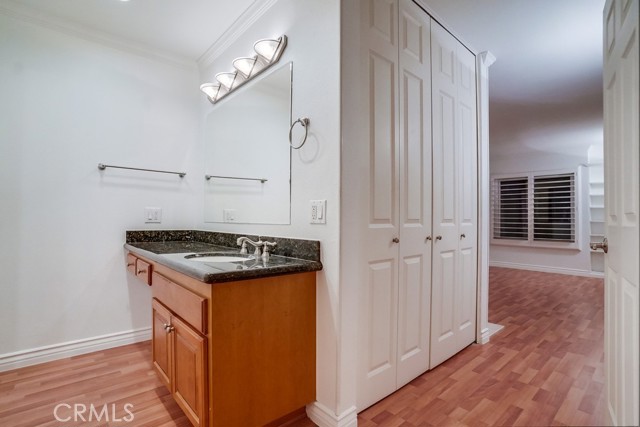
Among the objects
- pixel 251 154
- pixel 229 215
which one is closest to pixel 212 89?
pixel 251 154

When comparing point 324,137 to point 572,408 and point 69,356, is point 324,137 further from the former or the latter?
point 69,356

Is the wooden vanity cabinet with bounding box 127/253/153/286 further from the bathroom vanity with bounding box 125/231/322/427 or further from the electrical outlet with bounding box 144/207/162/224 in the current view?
the electrical outlet with bounding box 144/207/162/224

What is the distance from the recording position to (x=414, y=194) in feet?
5.93

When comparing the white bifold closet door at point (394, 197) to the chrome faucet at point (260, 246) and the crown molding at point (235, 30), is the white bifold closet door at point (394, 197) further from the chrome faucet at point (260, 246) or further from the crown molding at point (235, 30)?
the crown molding at point (235, 30)

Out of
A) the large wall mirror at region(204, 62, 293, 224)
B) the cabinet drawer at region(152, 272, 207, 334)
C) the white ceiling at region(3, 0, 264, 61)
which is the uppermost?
the white ceiling at region(3, 0, 264, 61)

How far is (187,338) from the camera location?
4.31 feet

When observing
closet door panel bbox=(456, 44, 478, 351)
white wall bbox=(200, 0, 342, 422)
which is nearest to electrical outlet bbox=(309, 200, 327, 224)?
white wall bbox=(200, 0, 342, 422)

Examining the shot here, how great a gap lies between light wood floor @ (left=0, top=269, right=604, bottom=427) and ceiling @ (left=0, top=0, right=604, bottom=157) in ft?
5.98

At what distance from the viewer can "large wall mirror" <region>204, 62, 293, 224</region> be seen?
177 cm

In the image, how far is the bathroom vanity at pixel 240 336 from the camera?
1.19m

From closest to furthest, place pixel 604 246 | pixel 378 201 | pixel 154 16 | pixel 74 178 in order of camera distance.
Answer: pixel 604 246, pixel 378 201, pixel 154 16, pixel 74 178

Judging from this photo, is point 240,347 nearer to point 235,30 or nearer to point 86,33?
point 235,30

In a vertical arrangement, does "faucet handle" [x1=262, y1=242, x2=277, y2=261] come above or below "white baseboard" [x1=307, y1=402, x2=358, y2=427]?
above

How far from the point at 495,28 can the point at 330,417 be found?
2.62 metres
